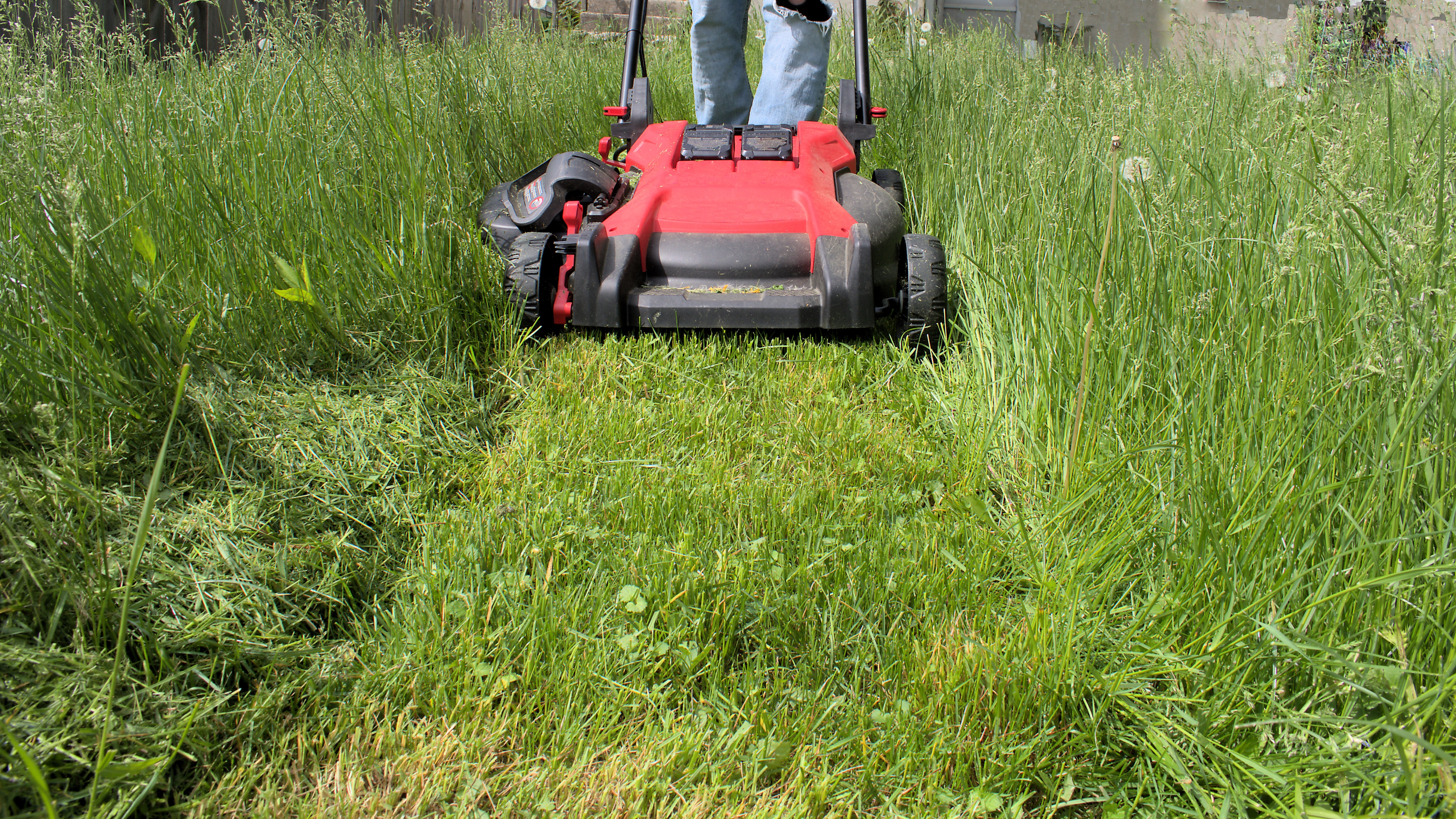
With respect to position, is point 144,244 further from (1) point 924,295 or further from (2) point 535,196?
(1) point 924,295

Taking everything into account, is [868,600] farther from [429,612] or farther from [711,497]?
[429,612]

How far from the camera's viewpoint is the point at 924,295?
2354 millimetres

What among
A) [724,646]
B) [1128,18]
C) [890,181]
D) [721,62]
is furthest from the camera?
[1128,18]

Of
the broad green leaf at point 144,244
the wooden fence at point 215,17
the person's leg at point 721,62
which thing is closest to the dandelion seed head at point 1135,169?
the broad green leaf at point 144,244

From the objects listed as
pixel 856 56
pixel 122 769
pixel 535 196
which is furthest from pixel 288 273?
pixel 856 56

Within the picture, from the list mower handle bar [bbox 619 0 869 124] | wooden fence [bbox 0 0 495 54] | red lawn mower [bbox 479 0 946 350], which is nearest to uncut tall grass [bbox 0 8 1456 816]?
red lawn mower [bbox 479 0 946 350]

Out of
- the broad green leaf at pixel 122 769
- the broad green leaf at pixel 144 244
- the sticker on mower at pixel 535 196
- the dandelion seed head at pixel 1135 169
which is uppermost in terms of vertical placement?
the dandelion seed head at pixel 1135 169

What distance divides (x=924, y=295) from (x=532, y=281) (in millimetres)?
1039

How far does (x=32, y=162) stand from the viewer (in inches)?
67.4

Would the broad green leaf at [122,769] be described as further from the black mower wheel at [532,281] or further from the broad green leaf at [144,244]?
the black mower wheel at [532,281]

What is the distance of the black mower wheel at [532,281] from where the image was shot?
2.40 m

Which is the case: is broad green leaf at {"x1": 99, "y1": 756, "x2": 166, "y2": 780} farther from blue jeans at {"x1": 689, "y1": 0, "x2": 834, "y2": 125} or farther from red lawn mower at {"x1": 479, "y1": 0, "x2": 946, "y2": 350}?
blue jeans at {"x1": 689, "y1": 0, "x2": 834, "y2": 125}

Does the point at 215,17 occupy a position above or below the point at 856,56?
above

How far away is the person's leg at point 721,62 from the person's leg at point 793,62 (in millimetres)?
140
